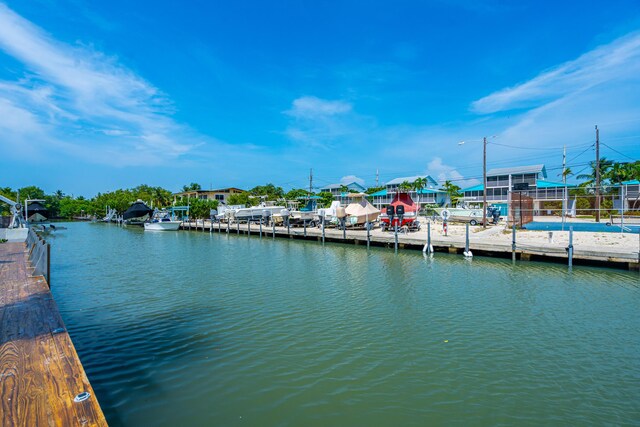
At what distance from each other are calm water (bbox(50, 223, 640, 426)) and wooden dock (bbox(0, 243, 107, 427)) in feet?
3.54

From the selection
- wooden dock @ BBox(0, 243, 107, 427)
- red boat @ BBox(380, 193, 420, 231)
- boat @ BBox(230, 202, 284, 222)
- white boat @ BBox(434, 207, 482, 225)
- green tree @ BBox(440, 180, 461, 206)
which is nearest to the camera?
wooden dock @ BBox(0, 243, 107, 427)

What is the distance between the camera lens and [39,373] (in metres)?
4.54

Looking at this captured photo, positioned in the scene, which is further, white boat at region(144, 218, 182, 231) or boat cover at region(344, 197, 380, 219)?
white boat at region(144, 218, 182, 231)

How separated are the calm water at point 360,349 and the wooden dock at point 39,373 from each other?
1079mm

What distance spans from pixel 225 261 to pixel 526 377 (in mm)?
16523

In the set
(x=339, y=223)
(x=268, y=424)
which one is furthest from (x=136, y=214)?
(x=268, y=424)

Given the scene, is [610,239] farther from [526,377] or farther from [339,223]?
[339,223]

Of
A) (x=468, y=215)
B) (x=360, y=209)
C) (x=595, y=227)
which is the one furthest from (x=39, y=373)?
(x=468, y=215)

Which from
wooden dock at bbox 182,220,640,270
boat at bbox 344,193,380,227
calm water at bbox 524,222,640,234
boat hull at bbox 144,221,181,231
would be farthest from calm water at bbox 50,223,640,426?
boat hull at bbox 144,221,181,231

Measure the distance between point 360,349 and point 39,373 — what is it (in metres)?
5.29

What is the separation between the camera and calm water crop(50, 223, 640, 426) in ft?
17.7

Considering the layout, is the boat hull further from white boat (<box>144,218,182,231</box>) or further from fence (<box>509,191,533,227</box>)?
fence (<box>509,191,533,227</box>)

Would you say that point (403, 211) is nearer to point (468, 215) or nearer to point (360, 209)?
point (360, 209)

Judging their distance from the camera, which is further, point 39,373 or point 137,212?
point 137,212
